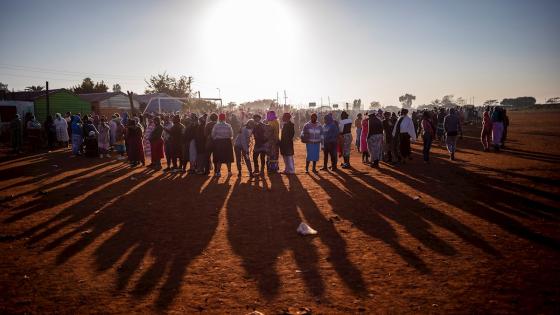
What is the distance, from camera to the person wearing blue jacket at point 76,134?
53.5ft

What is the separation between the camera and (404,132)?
40.8ft

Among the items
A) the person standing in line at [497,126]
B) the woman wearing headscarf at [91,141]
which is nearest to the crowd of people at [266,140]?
the person standing in line at [497,126]

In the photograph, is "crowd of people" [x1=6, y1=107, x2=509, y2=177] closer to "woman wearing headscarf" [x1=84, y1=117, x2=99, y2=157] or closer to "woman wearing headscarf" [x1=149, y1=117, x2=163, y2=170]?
"woman wearing headscarf" [x1=149, y1=117, x2=163, y2=170]

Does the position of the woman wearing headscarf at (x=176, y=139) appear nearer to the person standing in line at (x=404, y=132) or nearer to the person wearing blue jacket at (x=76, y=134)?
the person wearing blue jacket at (x=76, y=134)

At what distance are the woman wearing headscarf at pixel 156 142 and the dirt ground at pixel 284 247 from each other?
9.86 ft

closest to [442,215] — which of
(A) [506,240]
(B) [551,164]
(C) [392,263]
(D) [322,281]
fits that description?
(A) [506,240]

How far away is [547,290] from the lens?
3820mm

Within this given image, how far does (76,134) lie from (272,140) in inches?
415

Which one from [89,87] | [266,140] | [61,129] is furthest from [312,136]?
[89,87]

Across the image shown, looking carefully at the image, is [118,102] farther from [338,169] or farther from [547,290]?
[547,290]

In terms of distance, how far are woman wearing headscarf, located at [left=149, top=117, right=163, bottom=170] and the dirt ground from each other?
3.01 metres

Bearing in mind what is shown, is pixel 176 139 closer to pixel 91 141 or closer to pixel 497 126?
pixel 91 141

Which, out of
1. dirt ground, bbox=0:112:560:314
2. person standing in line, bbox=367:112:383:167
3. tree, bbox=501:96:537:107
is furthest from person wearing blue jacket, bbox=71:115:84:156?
tree, bbox=501:96:537:107

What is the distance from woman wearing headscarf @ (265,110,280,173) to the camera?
1135cm
